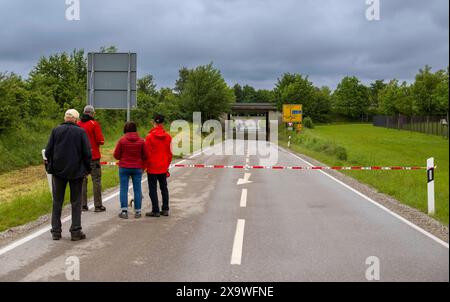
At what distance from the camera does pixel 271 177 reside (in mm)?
17125

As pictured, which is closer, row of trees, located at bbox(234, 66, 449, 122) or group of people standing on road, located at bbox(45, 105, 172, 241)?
group of people standing on road, located at bbox(45, 105, 172, 241)

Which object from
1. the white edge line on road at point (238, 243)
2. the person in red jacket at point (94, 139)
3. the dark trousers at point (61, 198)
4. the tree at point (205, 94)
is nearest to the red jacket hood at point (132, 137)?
the person in red jacket at point (94, 139)

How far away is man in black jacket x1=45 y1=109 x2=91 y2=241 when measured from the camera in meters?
7.52

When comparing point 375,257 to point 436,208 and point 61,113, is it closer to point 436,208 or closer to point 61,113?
point 436,208

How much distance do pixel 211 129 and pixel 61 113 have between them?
32.8 m

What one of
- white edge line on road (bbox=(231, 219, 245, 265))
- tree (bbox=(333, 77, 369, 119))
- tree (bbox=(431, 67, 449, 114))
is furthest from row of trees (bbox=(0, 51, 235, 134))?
tree (bbox=(333, 77, 369, 119))

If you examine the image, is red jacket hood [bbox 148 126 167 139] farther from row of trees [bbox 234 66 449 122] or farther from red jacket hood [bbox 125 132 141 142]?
row of trees [bbox 234 66 449 122]

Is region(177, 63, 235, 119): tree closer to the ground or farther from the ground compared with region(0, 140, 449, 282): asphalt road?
farther from the ground

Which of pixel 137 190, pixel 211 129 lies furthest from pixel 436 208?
pixel 211 129

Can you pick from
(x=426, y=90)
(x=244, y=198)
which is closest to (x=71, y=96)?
(x=244, y=198)

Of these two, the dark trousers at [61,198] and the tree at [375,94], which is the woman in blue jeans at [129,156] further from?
the tree at [375,94]

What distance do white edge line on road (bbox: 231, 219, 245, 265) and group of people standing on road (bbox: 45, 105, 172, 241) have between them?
1756 mm

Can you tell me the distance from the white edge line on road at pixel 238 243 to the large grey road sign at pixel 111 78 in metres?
9.44
